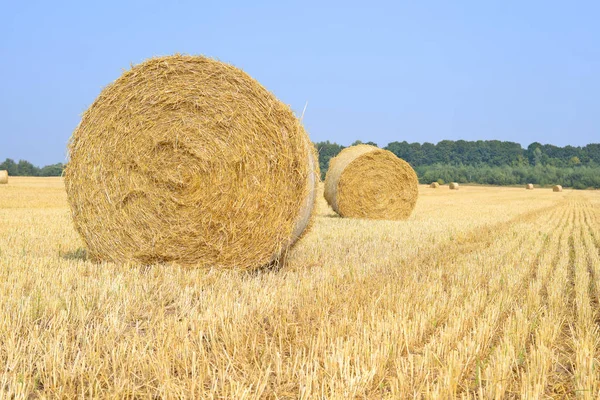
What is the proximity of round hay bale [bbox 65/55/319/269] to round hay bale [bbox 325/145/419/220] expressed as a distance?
6.79m

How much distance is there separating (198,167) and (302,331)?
9.08 ft

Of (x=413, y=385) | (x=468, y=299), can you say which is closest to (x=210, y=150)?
Answer: (x=468, y=299)

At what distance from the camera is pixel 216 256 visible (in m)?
5.82

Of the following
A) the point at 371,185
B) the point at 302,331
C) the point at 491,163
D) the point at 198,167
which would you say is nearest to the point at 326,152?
the point at 371,185

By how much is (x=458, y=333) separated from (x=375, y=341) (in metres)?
0.63

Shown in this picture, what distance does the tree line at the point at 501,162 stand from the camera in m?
56.7

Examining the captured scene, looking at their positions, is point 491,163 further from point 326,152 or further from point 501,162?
point 326,152

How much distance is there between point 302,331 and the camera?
349cm

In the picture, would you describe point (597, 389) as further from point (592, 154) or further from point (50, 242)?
point (592, 154)

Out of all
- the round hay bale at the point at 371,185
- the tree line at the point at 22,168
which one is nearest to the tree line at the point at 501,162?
the round hay bale at the point at 371,185

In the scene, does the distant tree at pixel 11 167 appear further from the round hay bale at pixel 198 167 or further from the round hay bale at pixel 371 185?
the round hay bale at pixel 198 167

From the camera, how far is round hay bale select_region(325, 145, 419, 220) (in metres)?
12.8

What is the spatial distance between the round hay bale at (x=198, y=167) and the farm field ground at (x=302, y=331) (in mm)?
368

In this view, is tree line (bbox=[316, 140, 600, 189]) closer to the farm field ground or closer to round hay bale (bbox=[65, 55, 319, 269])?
round hay bale (bbox=[65, 55, 319, 269])
